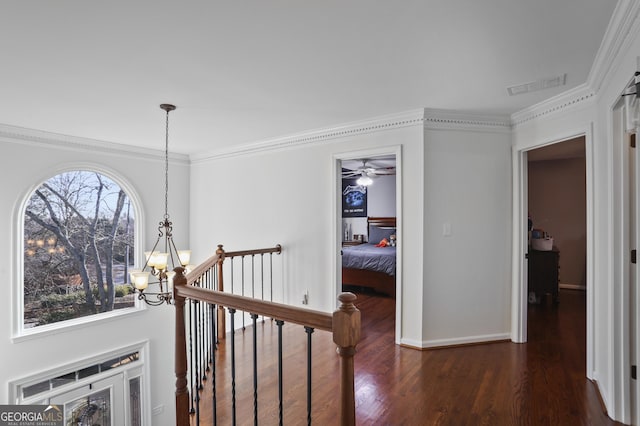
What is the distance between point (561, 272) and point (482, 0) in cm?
567

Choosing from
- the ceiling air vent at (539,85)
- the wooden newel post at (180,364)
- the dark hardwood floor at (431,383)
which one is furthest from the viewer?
the ceiling air vent at (539,85)

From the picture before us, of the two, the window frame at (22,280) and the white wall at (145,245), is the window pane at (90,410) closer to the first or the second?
the white wall at (145,245)

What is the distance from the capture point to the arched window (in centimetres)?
394

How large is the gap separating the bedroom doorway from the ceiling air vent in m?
1.11

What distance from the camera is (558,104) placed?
2807 mm

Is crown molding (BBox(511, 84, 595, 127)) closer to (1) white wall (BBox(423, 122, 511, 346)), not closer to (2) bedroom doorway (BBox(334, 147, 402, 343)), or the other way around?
(1) white wall (BBox(423, 122, 511, 346))

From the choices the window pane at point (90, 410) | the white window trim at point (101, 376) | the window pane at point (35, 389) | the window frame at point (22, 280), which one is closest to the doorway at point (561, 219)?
the white window trim at point (101, 376)

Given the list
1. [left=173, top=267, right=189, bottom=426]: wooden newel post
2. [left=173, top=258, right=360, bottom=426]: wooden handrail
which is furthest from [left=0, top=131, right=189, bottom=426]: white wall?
[left=173, top=258, right=360, bottom=426]: wooden handrail

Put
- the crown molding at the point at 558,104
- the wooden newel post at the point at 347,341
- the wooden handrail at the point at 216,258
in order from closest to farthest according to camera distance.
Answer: the wooden newel post at the point at 347,341
the wooden handrail at the point at 216,258
the crown molding at the point at 558,104

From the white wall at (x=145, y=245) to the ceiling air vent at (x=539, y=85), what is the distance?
4.70 m

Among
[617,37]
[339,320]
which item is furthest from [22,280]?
[617,37]

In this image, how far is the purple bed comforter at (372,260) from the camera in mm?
5020

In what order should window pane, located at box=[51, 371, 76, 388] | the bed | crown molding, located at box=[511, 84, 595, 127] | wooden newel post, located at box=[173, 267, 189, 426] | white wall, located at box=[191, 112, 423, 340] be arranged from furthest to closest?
the bed → window pane, located at box=[51, 371, 76, 388] → white wall, located at box=[191, 112, 423, 340] → crown molding, located at box=[511, 84, 595, 127] → wooden newel post, located at box=[173, 267, 189, 426]

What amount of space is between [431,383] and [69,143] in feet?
16.1
